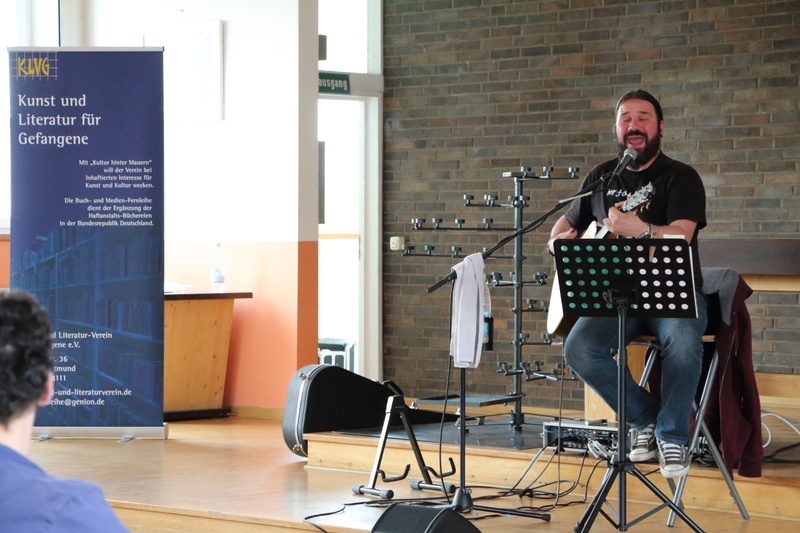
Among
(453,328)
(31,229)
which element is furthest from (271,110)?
(453,328)

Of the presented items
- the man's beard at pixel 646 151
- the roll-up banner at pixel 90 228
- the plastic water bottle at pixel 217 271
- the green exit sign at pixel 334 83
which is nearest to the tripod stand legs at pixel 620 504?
the man's beard at pixel 646 151

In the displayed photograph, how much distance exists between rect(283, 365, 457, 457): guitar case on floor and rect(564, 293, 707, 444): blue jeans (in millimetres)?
1285

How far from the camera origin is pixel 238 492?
3.86 meters

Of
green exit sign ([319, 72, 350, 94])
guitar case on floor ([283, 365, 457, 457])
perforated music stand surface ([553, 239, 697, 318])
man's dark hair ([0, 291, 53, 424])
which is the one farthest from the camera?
green exit sign ([319, 72, 350, 94])

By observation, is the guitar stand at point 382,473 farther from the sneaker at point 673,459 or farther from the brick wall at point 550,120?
the brick wall at point 550,120

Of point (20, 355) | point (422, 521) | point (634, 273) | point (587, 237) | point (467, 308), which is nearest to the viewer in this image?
point (20, 355)

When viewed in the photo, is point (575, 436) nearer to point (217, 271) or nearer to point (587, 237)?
point (587, 237)

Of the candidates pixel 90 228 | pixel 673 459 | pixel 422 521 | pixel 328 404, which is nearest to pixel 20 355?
pixel 422 521

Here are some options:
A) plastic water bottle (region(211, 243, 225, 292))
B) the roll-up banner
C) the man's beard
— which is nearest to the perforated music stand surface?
the man's beard

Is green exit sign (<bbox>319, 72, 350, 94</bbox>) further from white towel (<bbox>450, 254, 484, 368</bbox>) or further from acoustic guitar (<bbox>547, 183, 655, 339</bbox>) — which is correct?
white towel (<bbox>450, 254, 484, 368</bbox>)

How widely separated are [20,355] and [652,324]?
8.85 ft

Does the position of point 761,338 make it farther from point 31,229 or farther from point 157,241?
point 31,229

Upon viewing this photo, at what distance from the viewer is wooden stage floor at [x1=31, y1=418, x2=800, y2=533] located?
3.40 metres

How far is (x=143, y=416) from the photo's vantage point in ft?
16.7
